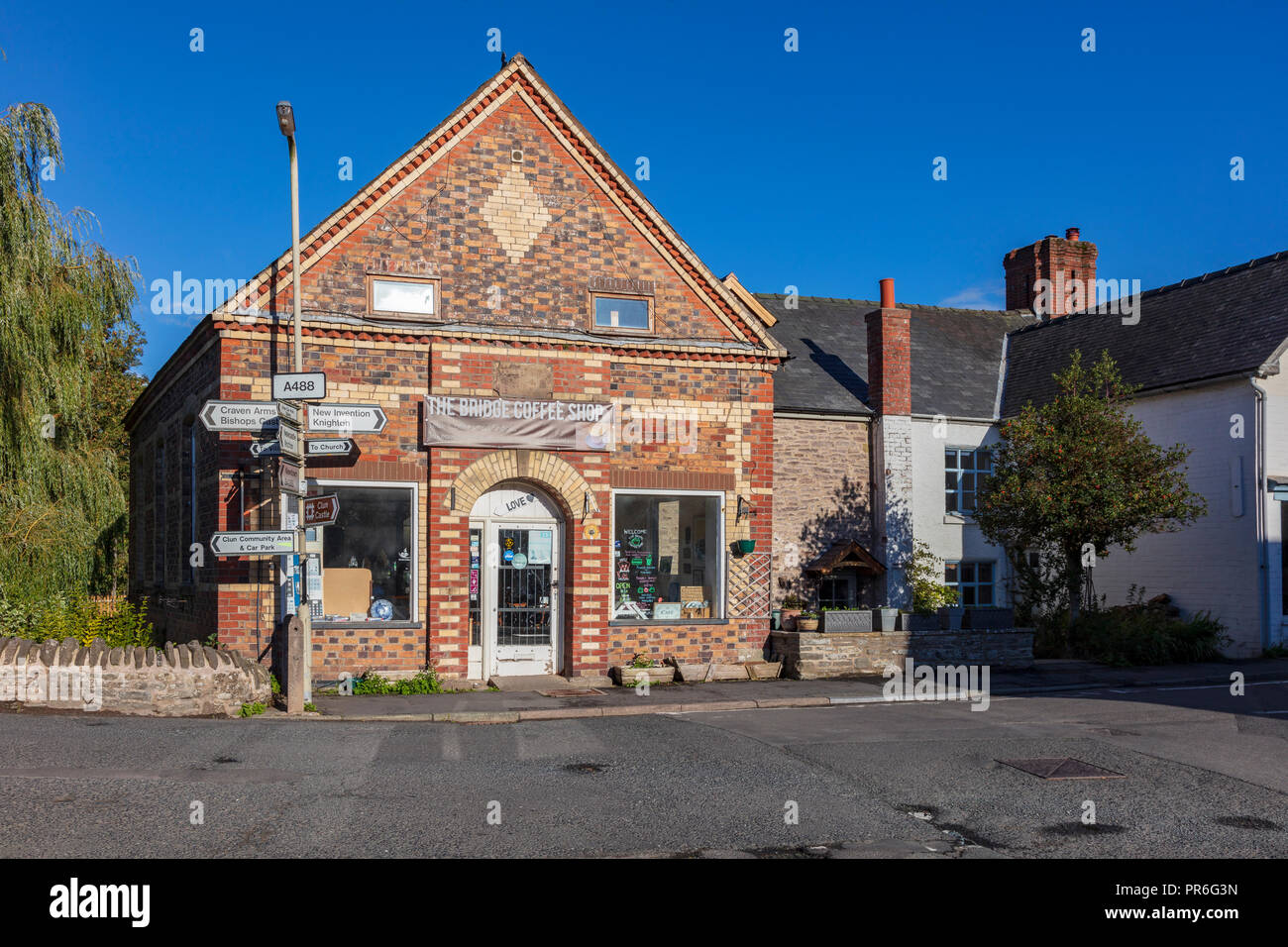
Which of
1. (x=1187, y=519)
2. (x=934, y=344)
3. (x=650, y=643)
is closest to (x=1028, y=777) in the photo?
(x=650, y=643)

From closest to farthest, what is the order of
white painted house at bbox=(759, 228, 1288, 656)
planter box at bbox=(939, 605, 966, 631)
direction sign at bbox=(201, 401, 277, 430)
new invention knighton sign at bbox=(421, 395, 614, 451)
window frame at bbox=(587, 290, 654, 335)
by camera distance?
direction sign at bbox=(201, 401, 277, 430)
new invention knighton sign at bbox=(421, 395, 614, 451)
window frame at bbox=(587, 290, 654, 335)
planter box at bbox=(939, 605, 966, 631)
white painted house at bbox=(759, 228, 1288, 656)

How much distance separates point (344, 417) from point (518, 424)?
317 cm

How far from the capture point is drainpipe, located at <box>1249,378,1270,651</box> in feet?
68.1

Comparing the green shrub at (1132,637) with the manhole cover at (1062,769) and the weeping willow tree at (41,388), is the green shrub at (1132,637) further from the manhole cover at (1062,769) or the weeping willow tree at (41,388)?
the weeping willow tree at (41,388)

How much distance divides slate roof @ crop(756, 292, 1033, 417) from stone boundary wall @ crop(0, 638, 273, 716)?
12.4 meters

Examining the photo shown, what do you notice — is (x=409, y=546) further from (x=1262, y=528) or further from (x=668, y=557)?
(x=1262, y=528)

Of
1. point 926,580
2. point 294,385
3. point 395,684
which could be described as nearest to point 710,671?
point 395,684

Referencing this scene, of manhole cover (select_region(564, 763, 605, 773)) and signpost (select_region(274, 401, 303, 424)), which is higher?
signpost (select_region(274, 401, 303, 424))

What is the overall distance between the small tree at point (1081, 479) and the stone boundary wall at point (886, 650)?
83.0 inches

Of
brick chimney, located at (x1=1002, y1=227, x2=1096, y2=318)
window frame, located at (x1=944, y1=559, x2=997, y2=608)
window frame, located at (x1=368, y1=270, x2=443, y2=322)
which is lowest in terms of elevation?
window frame, located at (x1=944, y1=559, x2=997, y2=608)

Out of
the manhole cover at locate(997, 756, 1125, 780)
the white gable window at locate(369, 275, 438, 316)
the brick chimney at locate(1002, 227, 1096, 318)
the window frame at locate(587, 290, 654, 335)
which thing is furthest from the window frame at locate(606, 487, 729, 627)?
the brick chimney at locate(1002, 227, 1096, 318)

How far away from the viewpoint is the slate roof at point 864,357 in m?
22.8

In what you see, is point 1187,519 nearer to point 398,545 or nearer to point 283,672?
point 398,545

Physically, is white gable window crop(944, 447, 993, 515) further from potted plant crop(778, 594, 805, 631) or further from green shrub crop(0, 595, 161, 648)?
green shrub crop(0, 595, 161, 648)
